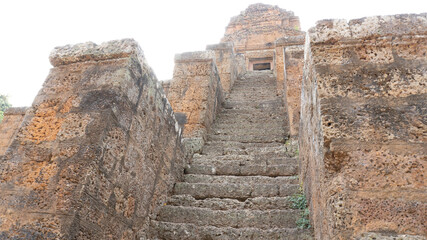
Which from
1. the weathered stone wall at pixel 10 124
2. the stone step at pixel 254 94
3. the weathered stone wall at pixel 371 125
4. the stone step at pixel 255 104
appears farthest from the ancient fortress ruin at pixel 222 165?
the weathered stone wall at pixel 10 124

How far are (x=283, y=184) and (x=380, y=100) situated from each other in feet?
5.99

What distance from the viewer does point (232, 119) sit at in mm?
6164

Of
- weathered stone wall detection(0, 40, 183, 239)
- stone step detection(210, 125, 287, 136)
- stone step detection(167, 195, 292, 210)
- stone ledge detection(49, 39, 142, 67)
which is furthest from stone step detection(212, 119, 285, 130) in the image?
stone ledge detection(49, 39, 142, 67)

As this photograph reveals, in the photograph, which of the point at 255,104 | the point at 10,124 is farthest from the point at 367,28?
the point at 10,124

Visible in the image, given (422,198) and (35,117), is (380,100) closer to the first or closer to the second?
(422,198)

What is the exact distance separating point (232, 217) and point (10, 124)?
6756 mm

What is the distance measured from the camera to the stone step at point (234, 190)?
3.27 meters

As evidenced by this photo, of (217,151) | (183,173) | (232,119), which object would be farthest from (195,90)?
(183,173)

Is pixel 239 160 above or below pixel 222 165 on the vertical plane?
above

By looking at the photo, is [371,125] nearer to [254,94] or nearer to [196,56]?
[196,56]

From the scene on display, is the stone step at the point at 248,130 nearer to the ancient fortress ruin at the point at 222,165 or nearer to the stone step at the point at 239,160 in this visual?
the stone step at the point at 239,160

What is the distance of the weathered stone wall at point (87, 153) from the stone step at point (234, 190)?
48 cm

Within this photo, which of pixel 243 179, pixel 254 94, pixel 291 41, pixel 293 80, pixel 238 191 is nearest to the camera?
pixel 238 191

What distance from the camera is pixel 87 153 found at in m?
2.02
